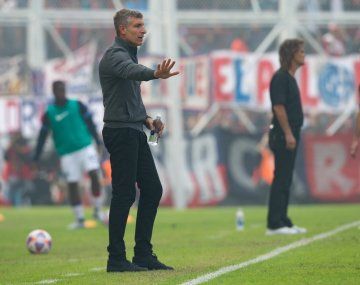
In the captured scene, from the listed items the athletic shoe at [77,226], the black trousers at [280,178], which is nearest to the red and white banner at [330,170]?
the athletic shoe at [77,226]

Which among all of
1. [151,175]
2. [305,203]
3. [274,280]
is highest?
[151,175]

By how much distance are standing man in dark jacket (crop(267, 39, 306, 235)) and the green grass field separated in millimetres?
325

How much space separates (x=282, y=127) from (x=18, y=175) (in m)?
14.5

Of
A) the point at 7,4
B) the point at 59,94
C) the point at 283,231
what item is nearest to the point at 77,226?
the point at 59,94

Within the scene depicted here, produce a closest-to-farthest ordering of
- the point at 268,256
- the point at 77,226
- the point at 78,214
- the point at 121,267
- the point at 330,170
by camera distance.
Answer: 1. the point at 121,267
2. the point at 268,256
3. the point at 77,226
4. the point at 78,214
5. the point at 330,170

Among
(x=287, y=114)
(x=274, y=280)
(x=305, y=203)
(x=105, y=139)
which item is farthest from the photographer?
(x=305, y=203)

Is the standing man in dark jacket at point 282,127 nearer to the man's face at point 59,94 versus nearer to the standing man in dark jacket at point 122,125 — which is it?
the man's face at point 59,94

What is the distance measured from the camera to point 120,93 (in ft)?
35.5

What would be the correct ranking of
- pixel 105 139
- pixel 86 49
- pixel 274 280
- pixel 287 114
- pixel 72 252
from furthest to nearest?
pixel 86 49
pixel 287 114
pixel 72 252
pixel 105 139
pixel 274 280

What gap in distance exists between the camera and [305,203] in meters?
27.7

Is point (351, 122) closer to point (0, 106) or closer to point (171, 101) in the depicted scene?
point (171, 101)

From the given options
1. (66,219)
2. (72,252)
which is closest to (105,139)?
(72,252)

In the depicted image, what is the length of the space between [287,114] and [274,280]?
6073mm

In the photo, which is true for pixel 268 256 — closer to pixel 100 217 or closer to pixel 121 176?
pixel 121 176
